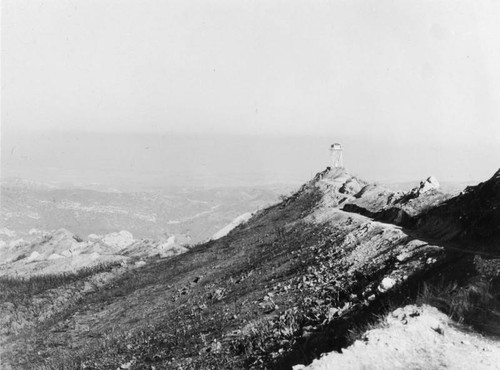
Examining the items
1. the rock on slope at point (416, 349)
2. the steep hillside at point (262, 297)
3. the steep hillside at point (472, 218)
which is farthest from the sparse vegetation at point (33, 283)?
the rock on slope at point (416, 349)

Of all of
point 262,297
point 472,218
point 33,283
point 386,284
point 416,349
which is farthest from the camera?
point 33,283

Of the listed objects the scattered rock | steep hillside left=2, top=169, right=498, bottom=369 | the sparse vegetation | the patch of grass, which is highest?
the patch of grass

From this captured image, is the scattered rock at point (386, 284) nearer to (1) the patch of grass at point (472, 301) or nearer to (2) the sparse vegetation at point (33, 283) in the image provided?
(1) the patch of grass at point (472, 301)

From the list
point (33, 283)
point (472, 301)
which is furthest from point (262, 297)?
point (33, 283)

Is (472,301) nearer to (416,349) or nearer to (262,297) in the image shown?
(416,349)

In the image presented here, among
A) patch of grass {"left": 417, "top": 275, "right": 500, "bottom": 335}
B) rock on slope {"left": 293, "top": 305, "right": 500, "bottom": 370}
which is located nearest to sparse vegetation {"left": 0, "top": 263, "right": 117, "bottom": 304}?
rock on slope {"left": 293, "top": 305, "right": 500, "bottom": 370}

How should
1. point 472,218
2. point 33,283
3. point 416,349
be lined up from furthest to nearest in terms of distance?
point 33,283 < point 472,218 < point 416,349

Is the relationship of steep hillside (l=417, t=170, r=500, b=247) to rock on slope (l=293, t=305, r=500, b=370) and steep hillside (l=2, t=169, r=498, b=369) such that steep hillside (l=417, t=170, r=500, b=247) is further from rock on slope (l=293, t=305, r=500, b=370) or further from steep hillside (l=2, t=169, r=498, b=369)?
rock on slope (l=293, t=305, r=500, b=370)

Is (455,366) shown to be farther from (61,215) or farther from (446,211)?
Result: (61,215)

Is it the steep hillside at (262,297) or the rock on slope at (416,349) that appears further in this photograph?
the steep hillside at (262,297)

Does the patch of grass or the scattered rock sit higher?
the patch of grass
